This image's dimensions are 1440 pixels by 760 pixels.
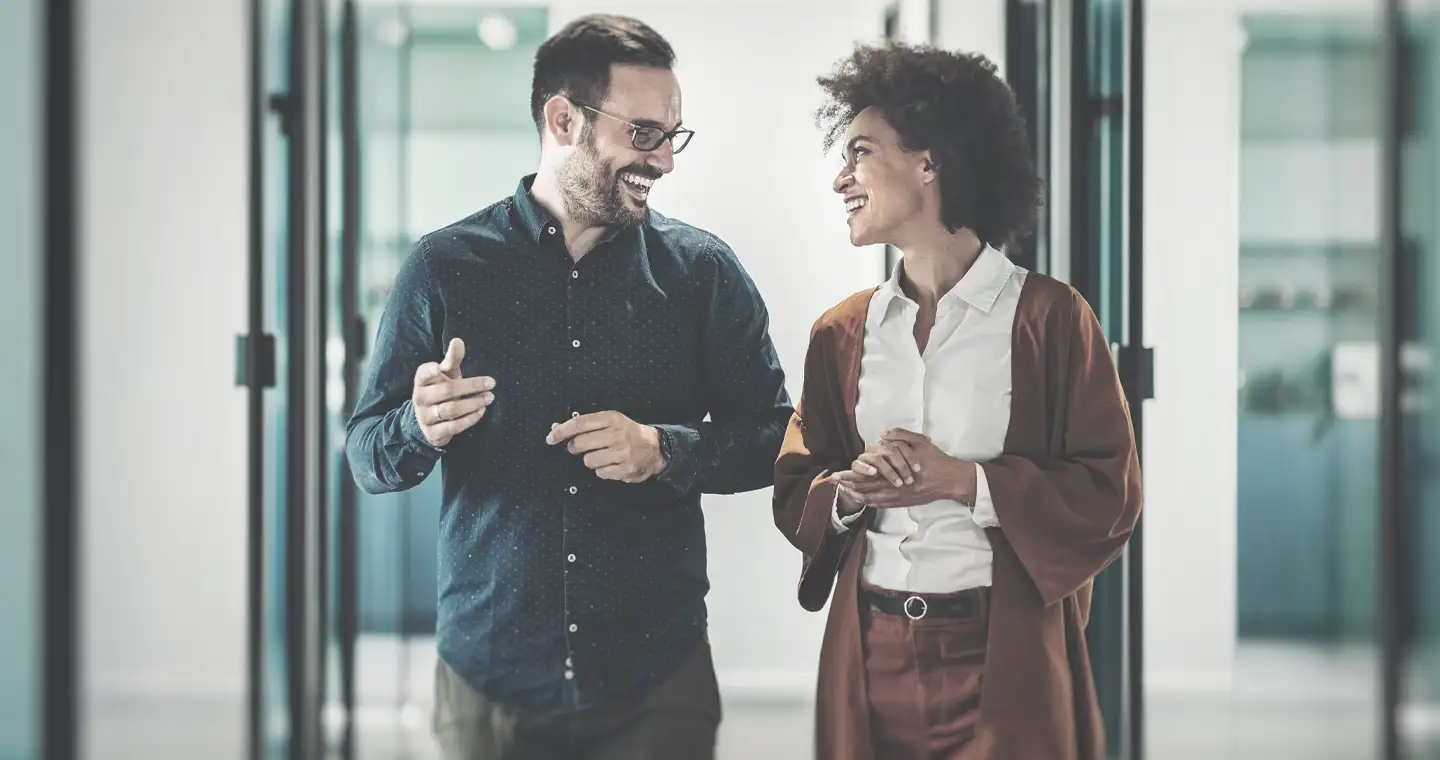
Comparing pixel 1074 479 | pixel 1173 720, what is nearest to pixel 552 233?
pixel 1074 479

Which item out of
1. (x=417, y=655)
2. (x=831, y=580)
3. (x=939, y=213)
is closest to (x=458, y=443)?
(x=831, y=580)

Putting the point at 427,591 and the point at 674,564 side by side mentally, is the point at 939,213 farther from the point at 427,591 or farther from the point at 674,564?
the point at 427,591

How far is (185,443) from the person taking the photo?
2.34 metres

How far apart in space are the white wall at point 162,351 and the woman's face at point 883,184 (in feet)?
3.72

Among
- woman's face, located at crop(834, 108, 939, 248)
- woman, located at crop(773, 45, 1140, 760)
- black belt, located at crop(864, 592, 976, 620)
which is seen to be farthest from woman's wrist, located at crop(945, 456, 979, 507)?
woman's face, located at crop(834, 108, 939, 248)

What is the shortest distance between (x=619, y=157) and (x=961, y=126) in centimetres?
48

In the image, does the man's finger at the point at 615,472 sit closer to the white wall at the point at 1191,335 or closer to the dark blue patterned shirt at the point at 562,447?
the dark blue patterned shirt at the point at 562,447

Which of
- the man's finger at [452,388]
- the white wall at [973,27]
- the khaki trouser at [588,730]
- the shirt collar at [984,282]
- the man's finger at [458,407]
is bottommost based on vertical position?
the khaki trouser at [588,730]

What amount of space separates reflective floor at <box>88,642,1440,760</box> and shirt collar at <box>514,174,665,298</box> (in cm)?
99

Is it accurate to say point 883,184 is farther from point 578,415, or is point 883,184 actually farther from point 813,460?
point 578,415

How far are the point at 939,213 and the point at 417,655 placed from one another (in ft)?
6.63

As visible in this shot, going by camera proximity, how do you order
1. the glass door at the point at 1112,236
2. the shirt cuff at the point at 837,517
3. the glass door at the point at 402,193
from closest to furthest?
1. the shirt cuff at the point at 837,517
2. the glass door at the point at 1112,236
3. the glass door at the point at 402,193

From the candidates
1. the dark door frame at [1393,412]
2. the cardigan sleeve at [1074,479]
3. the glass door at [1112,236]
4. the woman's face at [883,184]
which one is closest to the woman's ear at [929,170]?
the woman's face at [883,184]

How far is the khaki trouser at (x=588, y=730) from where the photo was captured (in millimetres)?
1755
